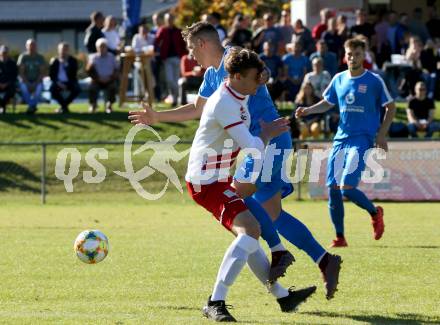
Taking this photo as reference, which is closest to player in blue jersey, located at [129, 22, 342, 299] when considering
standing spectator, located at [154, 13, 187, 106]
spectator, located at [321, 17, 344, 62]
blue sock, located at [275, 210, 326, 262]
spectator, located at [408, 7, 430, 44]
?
blue sock, located at [275, 210, 326, 262]

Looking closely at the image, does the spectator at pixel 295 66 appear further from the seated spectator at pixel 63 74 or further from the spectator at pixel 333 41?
the seated spectator at pixel 63 74

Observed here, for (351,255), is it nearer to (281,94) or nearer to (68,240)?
(68,240)

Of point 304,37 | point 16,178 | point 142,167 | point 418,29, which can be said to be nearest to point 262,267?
point 142,167

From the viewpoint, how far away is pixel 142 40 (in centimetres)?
2347

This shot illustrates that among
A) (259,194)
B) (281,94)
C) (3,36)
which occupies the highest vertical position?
(259,194)

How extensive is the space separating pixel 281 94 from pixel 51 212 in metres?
7.10

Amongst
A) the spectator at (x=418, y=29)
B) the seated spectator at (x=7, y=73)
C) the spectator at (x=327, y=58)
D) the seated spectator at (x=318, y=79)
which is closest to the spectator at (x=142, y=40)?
the seated spectator at (x=7, y=73)

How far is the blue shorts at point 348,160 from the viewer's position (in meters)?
11.1

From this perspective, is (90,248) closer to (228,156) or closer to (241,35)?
(228,156)

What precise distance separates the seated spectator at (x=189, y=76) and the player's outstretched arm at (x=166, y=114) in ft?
48.8

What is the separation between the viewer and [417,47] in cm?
2336

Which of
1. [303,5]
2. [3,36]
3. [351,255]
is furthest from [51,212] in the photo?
[3,36]

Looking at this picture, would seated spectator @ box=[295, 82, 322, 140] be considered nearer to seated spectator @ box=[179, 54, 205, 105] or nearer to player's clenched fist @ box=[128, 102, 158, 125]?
seated spectator @ box=[179, 54, 205, 105]

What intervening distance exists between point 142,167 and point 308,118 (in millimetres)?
3803
